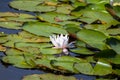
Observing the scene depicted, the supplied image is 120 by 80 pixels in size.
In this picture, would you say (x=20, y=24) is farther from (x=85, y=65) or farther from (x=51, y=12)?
(x=85, y=65)

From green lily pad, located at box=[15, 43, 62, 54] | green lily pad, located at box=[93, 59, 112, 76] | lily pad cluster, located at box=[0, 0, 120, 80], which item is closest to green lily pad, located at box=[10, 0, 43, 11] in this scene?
lily pad cluster, located at box=[0, 0, 120, 80]

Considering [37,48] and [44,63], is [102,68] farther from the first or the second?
[37,48]

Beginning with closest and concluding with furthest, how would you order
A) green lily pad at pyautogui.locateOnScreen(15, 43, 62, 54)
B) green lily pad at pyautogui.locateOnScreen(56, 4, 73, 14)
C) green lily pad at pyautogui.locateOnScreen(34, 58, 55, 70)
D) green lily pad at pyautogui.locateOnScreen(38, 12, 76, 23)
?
1. green lily pad at pyautogui.locateOnScreen(34, 58, 55, 70)
2. green lily pad at pyautogui.locateOnScreen(15, 43, 62, 54)
3. green lily pad at pyautogui.locateOnScreen(38, 12, 76, 23)
4. green lily pad at pyautogui.locateOnScreen(56, 4, 73, 14)

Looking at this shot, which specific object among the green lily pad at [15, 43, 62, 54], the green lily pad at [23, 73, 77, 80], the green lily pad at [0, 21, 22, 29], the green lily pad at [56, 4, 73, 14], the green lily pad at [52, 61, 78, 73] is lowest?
the green lily pad at [23, 73, 77, 80]

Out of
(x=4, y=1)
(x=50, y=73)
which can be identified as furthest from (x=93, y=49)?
(x=4, y=1)

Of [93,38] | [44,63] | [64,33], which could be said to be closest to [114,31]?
[93,38]

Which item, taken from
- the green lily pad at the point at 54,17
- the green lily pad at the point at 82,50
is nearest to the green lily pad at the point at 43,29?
the green lily pad at the point at 54,17

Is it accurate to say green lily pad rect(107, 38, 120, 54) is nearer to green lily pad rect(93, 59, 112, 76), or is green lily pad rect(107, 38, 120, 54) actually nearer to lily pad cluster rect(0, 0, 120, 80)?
lily pad cluster rect(0, 0, 120, 80)
